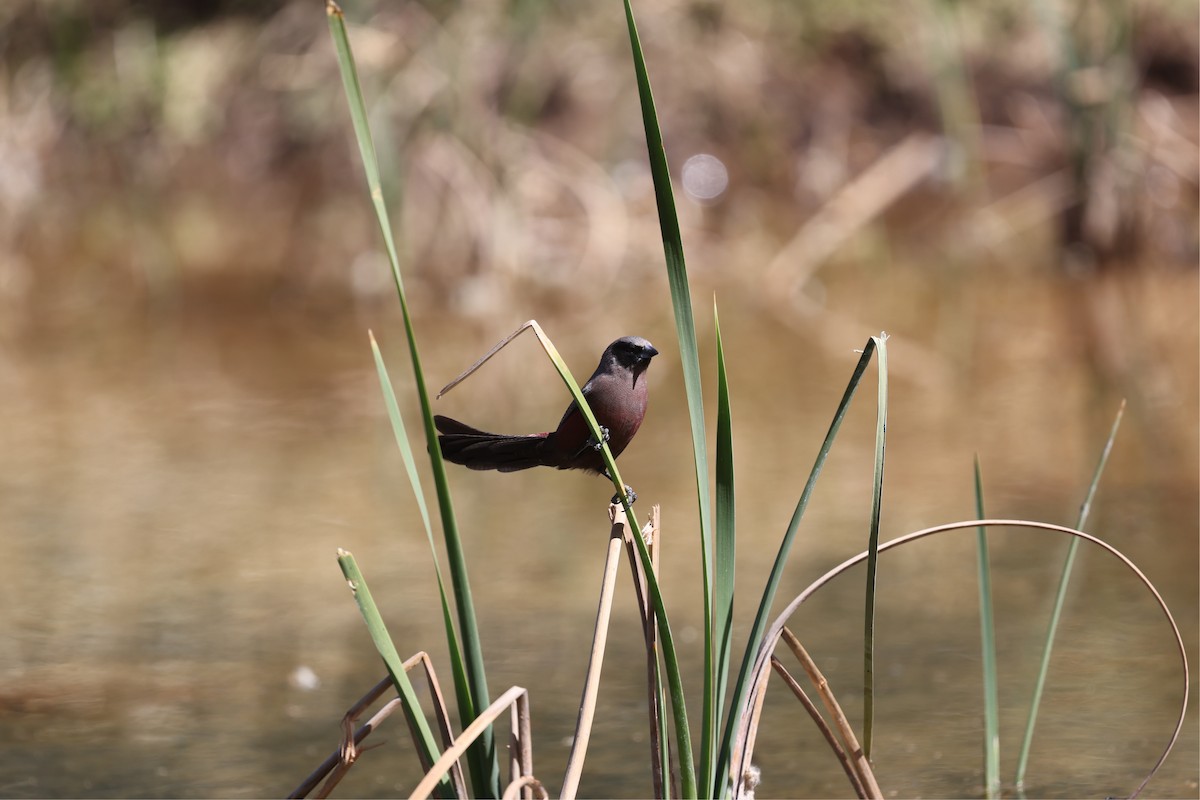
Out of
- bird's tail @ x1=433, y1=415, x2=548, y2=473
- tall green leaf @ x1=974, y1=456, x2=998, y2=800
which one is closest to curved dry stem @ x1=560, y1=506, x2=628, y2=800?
bird's tail @ x1=433, y1=415, x2=548, y2=473

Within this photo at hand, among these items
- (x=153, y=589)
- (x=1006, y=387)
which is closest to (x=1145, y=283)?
(x=1006, y=387)

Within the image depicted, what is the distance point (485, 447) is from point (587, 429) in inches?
5.3

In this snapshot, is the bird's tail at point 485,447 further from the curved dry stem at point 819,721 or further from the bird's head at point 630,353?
the curved dry stem at point 819,721

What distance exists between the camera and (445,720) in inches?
75.1

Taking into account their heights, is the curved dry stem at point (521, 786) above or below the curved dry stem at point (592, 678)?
below

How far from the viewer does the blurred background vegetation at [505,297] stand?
121 inches

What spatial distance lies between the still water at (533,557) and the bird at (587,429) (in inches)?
27.9

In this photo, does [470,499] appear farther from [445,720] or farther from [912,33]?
[912,33]

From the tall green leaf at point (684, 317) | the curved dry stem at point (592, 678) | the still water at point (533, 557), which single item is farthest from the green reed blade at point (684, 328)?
the still water at point (533, 557)

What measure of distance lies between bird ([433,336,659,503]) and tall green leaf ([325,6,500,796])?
25 cm

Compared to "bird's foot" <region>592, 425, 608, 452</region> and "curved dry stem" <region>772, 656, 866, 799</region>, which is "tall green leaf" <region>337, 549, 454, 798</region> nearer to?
"bird's foot" <region>592, 425, 608, 452</region>

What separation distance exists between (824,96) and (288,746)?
7228 millimetres

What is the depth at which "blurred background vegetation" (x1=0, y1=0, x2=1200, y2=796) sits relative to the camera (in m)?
3.08

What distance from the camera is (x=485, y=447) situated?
1.94 meters
